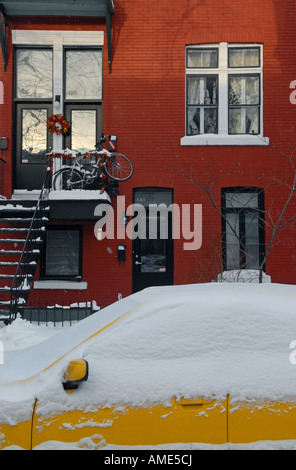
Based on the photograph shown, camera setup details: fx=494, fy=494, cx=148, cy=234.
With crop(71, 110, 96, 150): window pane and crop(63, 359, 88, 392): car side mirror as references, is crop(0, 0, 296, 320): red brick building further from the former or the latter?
crop(63, 359, 88, 392): car side mirror

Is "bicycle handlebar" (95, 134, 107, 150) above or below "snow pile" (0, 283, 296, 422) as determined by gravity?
above

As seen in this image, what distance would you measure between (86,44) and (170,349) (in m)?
10.3

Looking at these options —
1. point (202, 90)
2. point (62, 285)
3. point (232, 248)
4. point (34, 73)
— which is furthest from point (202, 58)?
point (62, 285)

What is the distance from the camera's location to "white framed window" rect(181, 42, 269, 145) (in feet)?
38.9

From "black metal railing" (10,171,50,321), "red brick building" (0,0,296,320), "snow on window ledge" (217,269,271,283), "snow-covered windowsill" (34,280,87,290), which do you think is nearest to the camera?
"black metal railing" (10,171,50,321)

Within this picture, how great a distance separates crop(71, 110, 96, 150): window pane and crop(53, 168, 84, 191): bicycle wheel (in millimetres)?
1043

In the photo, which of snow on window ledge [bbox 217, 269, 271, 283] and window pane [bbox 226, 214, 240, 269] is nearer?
snow on window ledge [bbox 217, 269, 271, 283]

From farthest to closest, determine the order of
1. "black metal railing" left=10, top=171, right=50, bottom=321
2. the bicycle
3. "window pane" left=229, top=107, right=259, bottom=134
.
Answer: "window pane" left=229, top=107, right=259, bottom=134 < the bicycle < "black metal railing" left=10, top=171, right=50, bottom=321

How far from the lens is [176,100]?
11.8m

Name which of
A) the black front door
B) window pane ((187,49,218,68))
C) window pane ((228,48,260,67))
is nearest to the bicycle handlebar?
the black front door

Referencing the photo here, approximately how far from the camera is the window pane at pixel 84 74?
12031 mm

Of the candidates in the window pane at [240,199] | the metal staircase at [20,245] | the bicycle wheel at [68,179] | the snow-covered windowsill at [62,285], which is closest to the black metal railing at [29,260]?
the metal staircase at [20,245]

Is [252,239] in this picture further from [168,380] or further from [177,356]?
[168,380]

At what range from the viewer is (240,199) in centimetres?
1193
